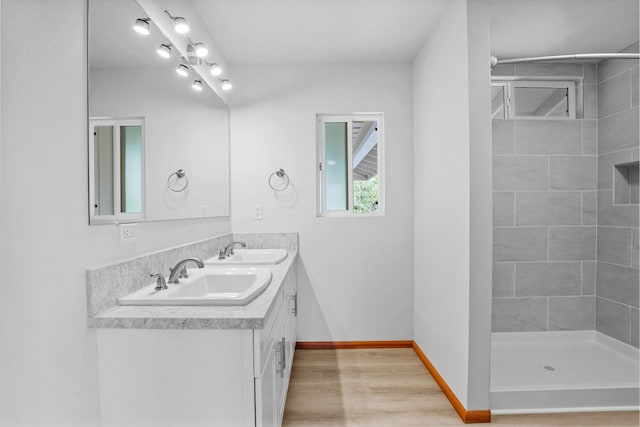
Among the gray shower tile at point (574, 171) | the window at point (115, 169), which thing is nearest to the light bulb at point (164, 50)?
the window at point (115, 169)

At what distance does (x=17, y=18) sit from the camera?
34.7 inches

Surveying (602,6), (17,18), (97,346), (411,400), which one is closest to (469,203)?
(411,400)

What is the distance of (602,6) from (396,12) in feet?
4.37

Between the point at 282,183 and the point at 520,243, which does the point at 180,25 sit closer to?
the point at 282,183

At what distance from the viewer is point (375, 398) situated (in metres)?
2.05

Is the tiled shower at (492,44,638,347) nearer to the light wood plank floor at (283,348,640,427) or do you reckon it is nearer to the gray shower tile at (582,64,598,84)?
the gray shower tile at (582,64,598,84)

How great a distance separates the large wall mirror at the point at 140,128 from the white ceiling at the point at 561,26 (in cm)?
206

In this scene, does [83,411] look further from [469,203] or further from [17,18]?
[469,203]

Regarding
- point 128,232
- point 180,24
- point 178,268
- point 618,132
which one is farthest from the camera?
point 618,132

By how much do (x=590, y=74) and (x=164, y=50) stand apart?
11.1ft

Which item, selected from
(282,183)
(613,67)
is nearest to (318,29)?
(282,183)

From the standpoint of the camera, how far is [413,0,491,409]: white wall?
1.75 m

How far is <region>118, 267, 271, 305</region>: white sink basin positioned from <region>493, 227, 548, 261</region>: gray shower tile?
2190mm

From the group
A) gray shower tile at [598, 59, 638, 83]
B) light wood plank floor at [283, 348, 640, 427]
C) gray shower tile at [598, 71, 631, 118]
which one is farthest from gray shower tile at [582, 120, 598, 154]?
light wood plank floor at [283, 348, 640, 427]
